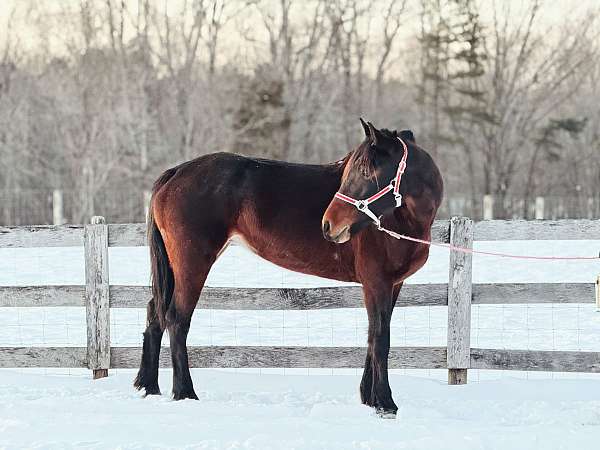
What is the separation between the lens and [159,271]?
5.50 metres

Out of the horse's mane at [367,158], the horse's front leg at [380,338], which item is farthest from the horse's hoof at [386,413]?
the horse's mane at [367,158]

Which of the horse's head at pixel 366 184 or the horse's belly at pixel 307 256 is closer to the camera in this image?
the horse's head at pixel 366 184

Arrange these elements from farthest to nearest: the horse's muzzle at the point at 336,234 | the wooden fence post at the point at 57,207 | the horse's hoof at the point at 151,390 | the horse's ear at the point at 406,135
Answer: the wooden fence post at the point at 57,207 → the horse's hoof at the point at 151,390 → the horse's ear at the point at 406,135 → the horse's muzzle at the point at 336,234

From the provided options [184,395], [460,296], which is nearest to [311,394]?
[184,395]

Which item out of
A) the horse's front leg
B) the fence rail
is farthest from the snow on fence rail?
the fence rail

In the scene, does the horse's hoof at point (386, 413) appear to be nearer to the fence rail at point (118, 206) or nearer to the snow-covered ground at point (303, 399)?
the snow-covered ground at point (303, 399)

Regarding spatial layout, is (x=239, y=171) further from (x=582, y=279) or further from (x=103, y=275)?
(x=582, y=279)

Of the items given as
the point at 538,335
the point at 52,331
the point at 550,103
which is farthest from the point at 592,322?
the point at 550,103

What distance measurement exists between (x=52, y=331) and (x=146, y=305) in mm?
2661

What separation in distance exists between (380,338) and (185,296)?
139 centimetres

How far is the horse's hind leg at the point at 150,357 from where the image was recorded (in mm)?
5484

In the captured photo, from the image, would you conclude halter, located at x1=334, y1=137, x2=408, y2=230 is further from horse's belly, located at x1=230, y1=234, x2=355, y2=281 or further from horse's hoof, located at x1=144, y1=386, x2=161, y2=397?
horse's hoof, located at x1=144, y1=386, x2=161, y2=397

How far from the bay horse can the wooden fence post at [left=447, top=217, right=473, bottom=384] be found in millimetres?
944

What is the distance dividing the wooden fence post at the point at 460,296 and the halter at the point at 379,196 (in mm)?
1214
